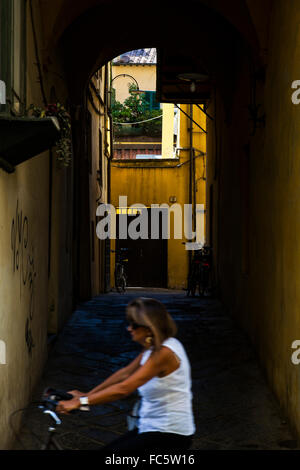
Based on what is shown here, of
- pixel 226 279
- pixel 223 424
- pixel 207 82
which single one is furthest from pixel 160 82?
pixel 223 424

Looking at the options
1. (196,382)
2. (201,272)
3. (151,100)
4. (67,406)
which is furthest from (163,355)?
(151,100)

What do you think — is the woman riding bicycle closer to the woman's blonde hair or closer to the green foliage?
the woman's blonde hair

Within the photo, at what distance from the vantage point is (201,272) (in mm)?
15227

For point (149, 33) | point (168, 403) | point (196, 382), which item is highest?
point (149, 33)

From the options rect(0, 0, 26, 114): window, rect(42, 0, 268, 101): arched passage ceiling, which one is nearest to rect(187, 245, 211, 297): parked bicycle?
rect(42, 0, 268, 101): arched passage ceiling

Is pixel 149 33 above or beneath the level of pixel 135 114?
beneath

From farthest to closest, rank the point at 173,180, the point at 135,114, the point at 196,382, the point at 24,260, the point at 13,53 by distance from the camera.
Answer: the point at 135,114, the point at 173,180, the point at 196,382, the point at 24,260, the point at 13,53

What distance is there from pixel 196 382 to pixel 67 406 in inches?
183

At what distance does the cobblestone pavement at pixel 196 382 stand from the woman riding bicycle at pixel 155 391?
505mm

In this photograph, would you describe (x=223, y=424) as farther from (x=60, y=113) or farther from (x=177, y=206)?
(x=177, y=206)

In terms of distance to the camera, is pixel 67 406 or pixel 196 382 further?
pixel 196 382

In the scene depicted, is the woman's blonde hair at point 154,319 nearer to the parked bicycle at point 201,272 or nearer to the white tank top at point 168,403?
the white tank top at point 168,403

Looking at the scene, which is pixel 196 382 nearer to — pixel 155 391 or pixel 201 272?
pixel 155 391

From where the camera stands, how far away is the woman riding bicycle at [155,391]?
308 cm
